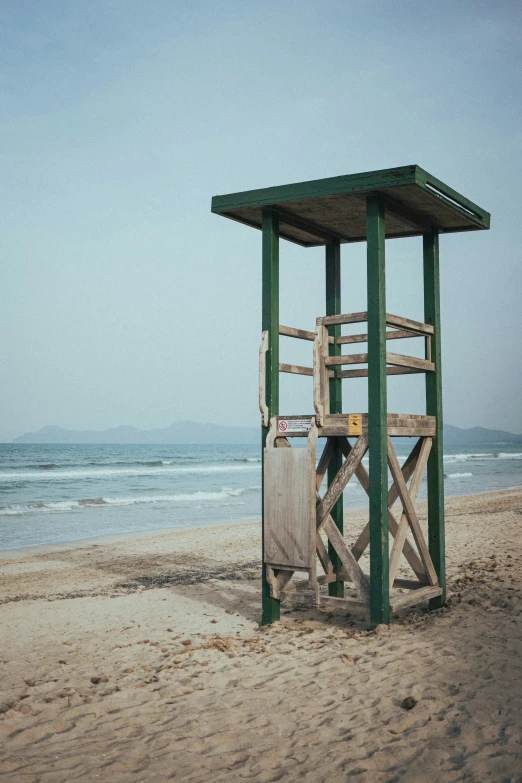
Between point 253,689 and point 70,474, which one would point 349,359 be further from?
point 70,474

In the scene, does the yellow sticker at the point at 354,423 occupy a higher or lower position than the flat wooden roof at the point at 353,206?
lower

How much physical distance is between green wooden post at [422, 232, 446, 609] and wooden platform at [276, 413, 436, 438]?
0.50 m

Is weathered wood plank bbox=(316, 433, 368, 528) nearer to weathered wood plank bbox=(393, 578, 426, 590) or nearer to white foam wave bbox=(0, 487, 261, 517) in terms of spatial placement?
weathered wood plank bbox=(393, 578, 426, 590)

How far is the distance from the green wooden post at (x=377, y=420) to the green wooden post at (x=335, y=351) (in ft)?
3.97

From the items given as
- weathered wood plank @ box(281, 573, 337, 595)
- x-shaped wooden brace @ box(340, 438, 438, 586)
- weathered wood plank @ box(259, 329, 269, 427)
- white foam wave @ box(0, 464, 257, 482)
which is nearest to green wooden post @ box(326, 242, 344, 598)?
weathered wood plank @ box(281, 573, 337, 595)

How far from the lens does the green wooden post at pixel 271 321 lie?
23.5ft

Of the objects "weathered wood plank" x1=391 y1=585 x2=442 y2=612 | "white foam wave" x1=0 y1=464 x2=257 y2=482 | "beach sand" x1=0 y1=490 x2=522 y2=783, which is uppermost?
"weathered wood plank" x1=391 y1=585 x2=442 y2=612

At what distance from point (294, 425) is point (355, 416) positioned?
618 mm

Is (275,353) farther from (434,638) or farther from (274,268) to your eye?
(434,638)

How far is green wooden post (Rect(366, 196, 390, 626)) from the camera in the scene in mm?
6535

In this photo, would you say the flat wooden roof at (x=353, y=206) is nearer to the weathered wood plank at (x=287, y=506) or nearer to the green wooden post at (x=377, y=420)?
the green wooden post at (x=377, y=420)

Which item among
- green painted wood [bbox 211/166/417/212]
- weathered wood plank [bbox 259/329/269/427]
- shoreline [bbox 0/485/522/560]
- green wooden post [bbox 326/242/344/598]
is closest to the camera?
green painted wood [bbox 211/166/417/212]

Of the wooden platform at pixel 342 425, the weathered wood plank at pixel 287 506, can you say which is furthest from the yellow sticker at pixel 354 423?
the weathered wood plank at pixel 287 506

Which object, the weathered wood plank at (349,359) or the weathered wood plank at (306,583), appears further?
the weathered wood plank at (306,583)
